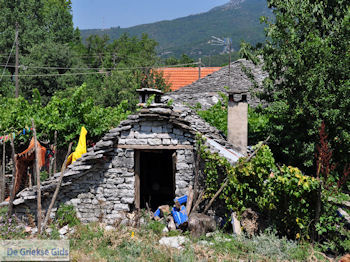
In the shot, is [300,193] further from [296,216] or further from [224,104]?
[224,104]

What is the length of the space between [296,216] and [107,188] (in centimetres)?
477

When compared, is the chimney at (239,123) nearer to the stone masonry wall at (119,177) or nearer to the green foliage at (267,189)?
the green foliage at (267,189)

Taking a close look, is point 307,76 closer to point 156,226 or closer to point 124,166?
point 124,166

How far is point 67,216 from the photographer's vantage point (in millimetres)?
8922

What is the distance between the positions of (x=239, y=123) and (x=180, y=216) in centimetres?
366

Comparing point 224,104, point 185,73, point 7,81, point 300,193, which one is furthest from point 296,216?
point 7,81

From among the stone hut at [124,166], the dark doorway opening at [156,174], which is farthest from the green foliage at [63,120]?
the stone hut at [124,166]

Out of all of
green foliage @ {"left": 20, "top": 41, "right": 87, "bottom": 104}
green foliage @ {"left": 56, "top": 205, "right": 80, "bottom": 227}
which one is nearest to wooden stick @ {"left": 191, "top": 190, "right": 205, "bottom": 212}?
green foliage @ {"left": 56, "top": 205, "right": 80, "bottom": 227}

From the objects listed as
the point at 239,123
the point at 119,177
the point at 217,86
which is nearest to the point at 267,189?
the point at 239,123

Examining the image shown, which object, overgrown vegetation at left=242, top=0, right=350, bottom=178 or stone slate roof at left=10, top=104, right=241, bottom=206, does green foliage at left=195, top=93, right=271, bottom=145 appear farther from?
stone slate roof at left=10, top=104, right=241, bottom=206

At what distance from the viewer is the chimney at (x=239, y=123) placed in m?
10.6

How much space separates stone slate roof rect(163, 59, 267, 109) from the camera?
52.5 ft

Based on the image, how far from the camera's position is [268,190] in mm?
8016

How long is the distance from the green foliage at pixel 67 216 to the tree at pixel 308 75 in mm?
6499
